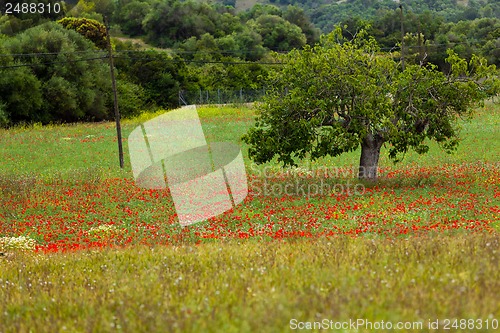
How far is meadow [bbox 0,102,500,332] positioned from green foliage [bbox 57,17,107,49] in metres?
56.9

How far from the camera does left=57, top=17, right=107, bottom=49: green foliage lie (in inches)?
3105

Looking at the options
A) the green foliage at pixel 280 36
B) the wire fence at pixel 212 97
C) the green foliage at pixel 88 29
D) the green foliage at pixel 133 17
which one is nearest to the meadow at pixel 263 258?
the wire fence at pixel 212 97

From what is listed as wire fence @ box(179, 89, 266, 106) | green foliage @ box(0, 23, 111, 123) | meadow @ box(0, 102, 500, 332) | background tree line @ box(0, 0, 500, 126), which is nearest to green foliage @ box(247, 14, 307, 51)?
background tree line @ box(0, 0, 500, 126)

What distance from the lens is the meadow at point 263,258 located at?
17.1 feet

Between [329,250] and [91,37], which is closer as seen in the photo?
[329,250]

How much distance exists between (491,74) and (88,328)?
22140 mm

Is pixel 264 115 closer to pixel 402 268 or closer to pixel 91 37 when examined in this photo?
pixel 402 268

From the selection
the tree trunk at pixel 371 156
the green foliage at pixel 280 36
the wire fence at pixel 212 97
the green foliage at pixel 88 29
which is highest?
the green foliage at pixel 88 29

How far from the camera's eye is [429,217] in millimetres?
17359

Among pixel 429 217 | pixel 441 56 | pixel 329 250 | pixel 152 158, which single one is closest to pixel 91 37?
pixel 152 158

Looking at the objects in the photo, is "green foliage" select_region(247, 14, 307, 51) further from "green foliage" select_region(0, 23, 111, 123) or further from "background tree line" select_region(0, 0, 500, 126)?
"green foliage" select_region(0, 23, 111, 123)

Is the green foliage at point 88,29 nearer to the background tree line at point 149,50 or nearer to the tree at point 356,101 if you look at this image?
the background tree line at point 149,50

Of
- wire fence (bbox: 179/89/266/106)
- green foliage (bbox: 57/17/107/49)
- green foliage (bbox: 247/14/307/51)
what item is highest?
green foliage (bbox: 57/17/107/49)

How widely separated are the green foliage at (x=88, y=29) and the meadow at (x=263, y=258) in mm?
56866
